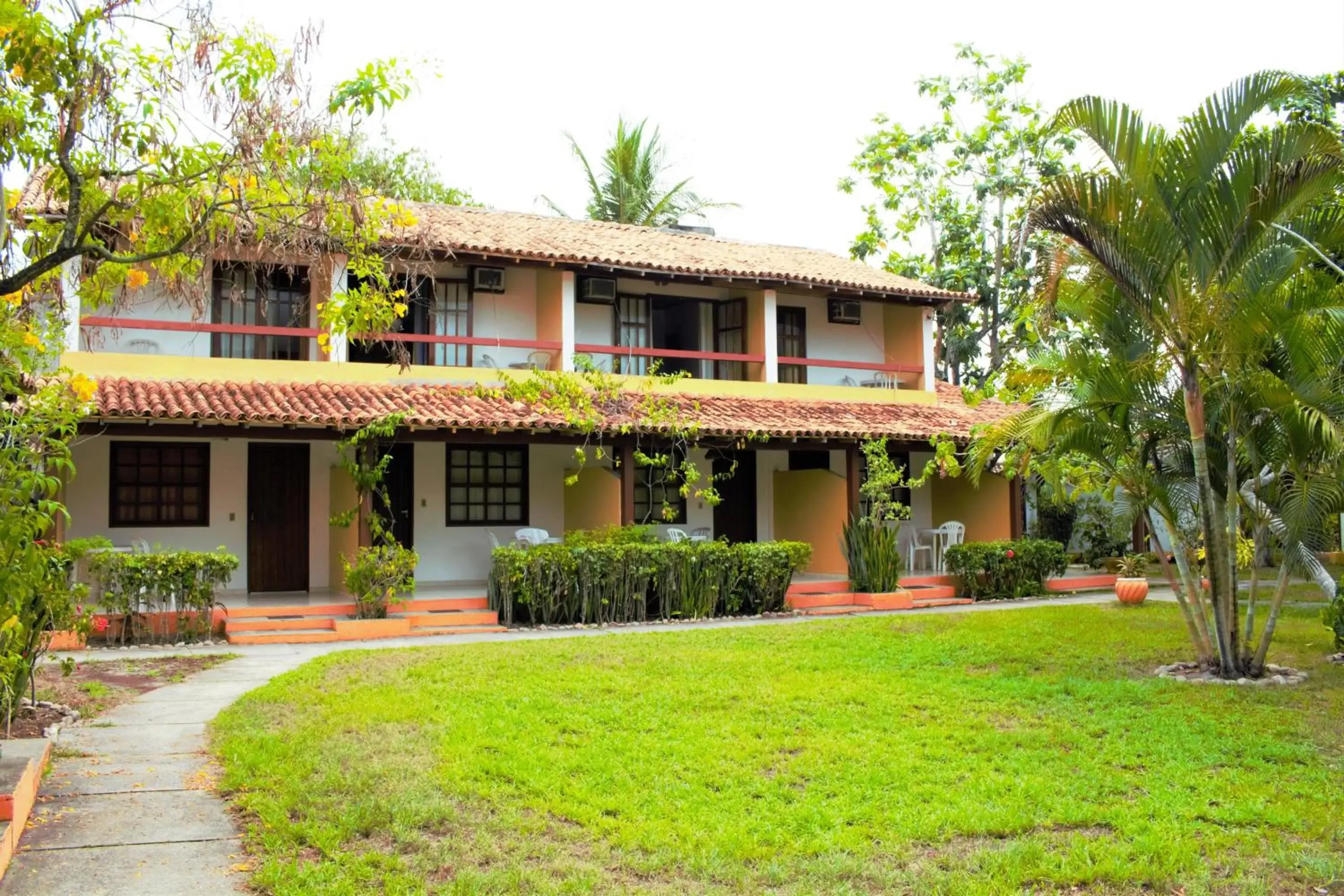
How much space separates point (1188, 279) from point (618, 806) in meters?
6.50

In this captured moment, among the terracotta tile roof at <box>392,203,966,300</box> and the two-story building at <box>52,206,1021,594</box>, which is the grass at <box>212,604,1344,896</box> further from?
the terracotta tile roof at <box>392,203,966,300</box>

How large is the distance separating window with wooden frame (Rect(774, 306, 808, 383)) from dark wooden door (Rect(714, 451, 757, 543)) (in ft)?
5.47

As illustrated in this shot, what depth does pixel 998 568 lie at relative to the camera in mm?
17984

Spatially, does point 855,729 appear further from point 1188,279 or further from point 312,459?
point 312,459

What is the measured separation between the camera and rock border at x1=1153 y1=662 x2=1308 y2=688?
9680 millimetres

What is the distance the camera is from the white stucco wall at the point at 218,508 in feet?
49.6

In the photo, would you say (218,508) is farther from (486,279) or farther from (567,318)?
(567,318)

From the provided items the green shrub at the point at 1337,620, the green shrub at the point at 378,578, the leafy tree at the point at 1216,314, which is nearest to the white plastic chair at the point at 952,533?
the green shrub at the point at 1337,620

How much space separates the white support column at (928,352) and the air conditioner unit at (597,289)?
6.05m

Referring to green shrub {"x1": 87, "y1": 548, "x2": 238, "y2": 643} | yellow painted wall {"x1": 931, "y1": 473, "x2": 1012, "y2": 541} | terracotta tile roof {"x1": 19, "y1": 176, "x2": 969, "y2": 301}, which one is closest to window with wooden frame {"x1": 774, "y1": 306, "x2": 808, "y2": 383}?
terracotta tile roof {"x1": 19, "y1": 176, "x2": 969, "y2": 301}

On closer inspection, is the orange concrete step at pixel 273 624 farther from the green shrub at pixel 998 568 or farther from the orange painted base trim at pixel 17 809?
the green shrub at pixel 998 568

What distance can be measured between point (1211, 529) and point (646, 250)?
37.5 ft

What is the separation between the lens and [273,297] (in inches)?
655

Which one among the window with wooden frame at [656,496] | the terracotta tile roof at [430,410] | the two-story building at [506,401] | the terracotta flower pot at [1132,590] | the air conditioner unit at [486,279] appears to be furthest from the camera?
the window with wooden frame at [656,496]
